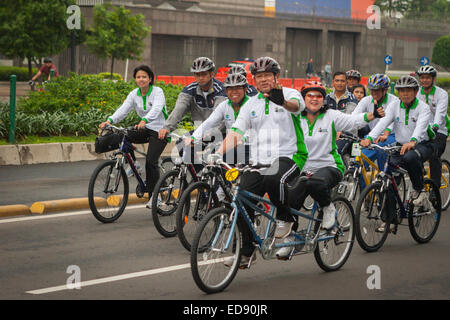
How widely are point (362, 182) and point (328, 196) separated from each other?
3.50 m

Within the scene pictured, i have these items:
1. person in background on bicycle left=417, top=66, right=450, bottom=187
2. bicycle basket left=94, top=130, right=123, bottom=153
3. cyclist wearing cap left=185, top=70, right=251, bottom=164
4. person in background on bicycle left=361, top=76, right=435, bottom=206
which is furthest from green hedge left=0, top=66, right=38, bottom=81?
person in background on bicycle left=361, top=76, right=435, bottom=206

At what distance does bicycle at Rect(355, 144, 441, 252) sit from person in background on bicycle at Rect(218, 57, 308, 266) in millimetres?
1180

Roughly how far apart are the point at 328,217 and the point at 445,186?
476cm

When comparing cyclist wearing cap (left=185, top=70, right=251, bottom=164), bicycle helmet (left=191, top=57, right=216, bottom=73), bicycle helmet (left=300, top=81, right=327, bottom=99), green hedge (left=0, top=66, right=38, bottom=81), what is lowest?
cyclist wearing cap (left=185, top=70, right=251, bottom=164)

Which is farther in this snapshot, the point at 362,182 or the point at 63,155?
the point at 63,155

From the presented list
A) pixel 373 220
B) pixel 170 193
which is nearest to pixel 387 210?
pixel 373 220

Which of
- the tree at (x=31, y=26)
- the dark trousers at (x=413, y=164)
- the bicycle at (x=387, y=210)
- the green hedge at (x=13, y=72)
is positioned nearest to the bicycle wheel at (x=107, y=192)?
the bicycle at (x=387, y=210)

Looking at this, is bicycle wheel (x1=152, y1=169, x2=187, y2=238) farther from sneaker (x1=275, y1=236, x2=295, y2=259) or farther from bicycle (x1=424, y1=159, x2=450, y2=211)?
bicycle (x1=424, y1=159, x2=450, y2=211)

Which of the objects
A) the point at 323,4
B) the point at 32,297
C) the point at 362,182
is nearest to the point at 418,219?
the point at 362,182

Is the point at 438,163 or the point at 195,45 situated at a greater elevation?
the point at 195,45

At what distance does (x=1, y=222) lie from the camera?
9.73 metres

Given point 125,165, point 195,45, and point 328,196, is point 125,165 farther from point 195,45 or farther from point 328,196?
point 195,45

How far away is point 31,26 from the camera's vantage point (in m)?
34.3

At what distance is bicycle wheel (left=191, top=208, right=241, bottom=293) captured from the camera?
20.8ft
